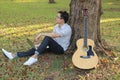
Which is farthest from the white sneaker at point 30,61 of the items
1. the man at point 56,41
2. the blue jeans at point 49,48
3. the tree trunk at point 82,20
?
the tree trunk at point 82,20

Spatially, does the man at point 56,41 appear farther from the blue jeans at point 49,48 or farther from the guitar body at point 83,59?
the guitar body at point 83,59

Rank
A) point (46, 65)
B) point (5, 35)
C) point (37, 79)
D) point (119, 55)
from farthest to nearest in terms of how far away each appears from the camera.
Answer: point (5, 35) → point (119, 55) → point (46, 65) → point (37, 79)

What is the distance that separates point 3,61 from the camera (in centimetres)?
754

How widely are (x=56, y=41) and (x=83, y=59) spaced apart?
97 centimetres

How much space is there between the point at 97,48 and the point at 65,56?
748mm

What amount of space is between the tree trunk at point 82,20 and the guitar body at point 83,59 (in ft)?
1.04

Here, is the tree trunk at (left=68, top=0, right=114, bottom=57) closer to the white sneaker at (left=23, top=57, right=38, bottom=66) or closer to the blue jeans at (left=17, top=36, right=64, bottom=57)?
Answer: the blue jeans at (left=17, top=36, right=64, bottom=57)

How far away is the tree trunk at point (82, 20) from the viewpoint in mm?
7262

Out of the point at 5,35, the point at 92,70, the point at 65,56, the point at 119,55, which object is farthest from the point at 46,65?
the point at 5,35

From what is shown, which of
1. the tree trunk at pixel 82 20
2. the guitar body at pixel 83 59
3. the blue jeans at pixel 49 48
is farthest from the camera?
the tree trunk at pixel 82 20

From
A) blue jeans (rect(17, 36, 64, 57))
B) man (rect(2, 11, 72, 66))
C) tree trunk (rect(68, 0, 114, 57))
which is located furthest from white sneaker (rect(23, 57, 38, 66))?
tree trunk (rect(68, 0, 114, 57))

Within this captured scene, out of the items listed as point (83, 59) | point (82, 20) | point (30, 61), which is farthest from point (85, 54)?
point (30, 61)

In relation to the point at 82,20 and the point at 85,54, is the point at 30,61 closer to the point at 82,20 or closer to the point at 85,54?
the point at 85,54

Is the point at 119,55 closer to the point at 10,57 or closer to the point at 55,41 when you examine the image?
the point at 55,41
